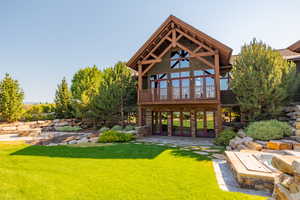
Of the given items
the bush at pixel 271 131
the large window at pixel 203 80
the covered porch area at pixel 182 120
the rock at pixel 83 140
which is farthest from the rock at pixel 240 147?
the rock at pixel 83 140

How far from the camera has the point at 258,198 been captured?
9.68 ft

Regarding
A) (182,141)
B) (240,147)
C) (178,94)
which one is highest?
(178,94)

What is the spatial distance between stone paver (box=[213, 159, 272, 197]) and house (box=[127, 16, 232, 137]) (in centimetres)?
502

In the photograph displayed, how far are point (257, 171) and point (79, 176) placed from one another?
4.54 meters

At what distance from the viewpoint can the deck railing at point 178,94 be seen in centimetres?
987

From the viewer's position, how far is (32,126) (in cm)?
1467

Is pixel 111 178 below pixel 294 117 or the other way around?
below

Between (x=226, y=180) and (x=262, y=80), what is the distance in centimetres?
633

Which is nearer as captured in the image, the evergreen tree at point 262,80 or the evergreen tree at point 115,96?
the evergreen tree at point 262,80

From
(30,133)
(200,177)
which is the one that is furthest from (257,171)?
(30,133)

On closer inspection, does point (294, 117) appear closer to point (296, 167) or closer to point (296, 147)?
point (296, 147)

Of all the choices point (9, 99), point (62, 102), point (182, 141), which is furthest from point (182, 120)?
point (9, 99)

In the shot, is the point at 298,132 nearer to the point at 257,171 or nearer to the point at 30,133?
the point at 257,171

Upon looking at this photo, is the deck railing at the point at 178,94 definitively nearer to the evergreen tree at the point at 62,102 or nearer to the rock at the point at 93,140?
the rock at the point at 93,140
